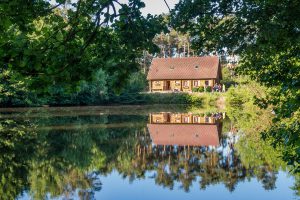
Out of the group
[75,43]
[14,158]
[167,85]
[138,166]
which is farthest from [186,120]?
[167,85]

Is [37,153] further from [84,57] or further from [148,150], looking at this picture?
[84,57]

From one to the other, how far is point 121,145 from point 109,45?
47.8 feet

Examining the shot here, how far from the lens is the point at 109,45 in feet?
17.1

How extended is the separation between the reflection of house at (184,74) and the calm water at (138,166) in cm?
3724

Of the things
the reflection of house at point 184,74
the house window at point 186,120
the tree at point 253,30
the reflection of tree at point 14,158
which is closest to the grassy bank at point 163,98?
the reflection of house at point 184,74

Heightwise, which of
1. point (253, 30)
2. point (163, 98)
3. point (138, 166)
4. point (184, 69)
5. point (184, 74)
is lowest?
point (138, 166)

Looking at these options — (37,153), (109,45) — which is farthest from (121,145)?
(109,45)

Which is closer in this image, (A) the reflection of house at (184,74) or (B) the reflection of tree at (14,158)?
(B) the reflection of tree at (14,158)

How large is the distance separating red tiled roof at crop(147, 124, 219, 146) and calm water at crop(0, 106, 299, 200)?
0.06m

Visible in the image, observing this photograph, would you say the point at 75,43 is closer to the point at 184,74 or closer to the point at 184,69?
the point at 184,74

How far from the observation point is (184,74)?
203 ft

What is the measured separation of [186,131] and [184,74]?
37.3 metres

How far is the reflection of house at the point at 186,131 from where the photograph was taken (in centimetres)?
2094

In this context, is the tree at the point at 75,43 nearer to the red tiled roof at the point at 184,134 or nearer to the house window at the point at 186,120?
the red tiled roof at the point at 184,134
